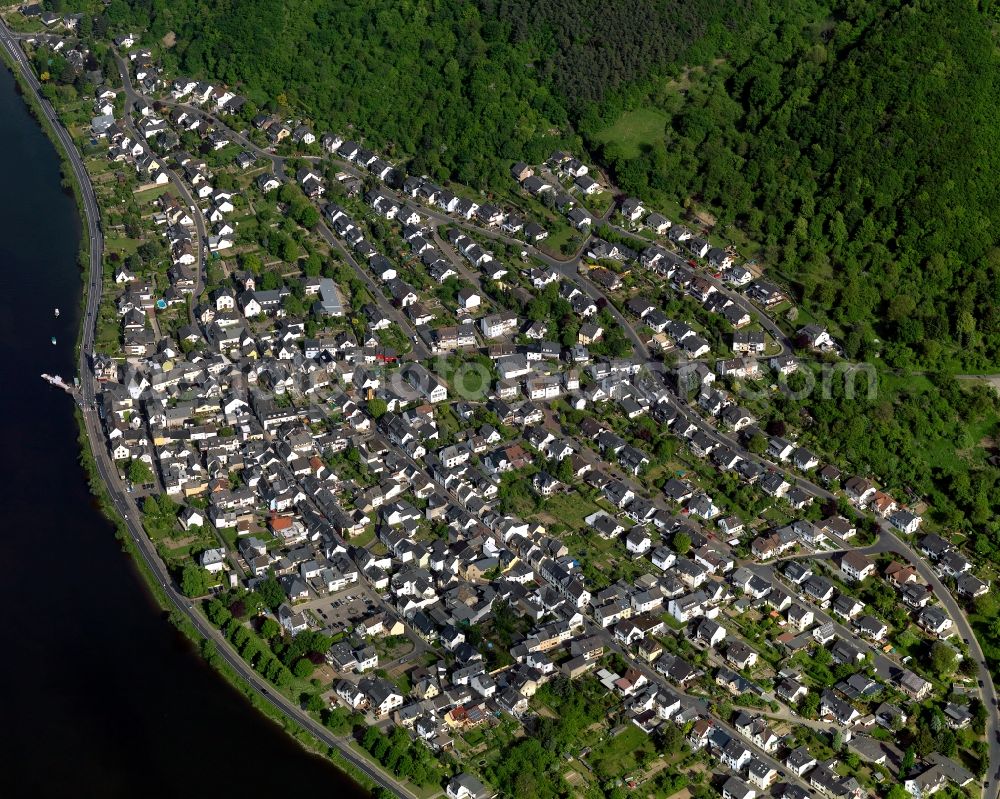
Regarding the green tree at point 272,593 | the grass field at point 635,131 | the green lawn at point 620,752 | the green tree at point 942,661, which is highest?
the grass field at point 635,131

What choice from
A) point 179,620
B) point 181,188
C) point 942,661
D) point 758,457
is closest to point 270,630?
point 179,620

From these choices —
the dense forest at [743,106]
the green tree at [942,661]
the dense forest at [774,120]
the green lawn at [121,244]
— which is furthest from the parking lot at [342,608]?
the green lawn at [121,244]

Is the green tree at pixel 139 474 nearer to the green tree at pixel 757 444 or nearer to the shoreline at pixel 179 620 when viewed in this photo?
the shoreline at pixel 179 620

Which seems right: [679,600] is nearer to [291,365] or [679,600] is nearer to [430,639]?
[430,639]

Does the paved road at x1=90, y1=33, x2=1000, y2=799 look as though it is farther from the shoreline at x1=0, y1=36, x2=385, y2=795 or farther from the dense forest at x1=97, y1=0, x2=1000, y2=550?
the shoreline at x1=0, y1=36, x2=385, y2=795

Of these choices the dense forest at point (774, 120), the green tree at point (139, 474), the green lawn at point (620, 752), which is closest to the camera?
the green lawn at point (620, 752)

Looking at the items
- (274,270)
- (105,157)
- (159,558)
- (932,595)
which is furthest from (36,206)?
(932,595)

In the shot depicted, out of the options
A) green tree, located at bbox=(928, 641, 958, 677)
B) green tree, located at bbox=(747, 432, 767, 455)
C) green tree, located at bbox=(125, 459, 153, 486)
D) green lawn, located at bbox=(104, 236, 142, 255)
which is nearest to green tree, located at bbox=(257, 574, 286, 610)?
green tree, located at bbox=(125, 459, 153, 486)

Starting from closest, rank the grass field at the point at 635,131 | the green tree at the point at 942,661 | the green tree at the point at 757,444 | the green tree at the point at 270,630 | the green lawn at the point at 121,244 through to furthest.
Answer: the green tree at the point at 942,661 → the green tree at the point at 270,630 → the green tree at the point at 757,444 → the green lawn at the point at 121,244 → the grass field at the point at 635,131
